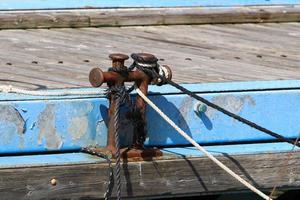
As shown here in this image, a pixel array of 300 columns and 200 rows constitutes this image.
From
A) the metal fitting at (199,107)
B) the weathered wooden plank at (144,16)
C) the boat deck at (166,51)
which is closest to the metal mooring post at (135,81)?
the metal fitting at (199,107)

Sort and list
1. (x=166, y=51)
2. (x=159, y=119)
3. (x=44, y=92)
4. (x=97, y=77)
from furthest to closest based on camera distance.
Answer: (x=166, y=51) → (x=159, y=119) → (x=44, y=92) → (x=97, y=77)

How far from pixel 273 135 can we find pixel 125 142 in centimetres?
57

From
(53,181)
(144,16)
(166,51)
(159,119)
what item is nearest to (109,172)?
(53,181)

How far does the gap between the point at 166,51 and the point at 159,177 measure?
4.52 ft

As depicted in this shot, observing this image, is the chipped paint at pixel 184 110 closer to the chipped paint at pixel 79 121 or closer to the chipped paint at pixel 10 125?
the chipped paint at pixel 79 121

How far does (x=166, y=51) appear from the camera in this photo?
4.80 metres

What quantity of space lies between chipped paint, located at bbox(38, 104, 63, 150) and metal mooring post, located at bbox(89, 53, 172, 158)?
18cm

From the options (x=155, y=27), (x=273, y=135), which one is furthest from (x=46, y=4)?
(x=273, y=135)

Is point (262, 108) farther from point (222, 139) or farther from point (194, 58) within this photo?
point (194, 58)

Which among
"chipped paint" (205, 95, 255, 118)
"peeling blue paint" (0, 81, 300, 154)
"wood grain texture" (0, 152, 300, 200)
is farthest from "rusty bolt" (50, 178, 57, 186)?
"chipped paint" (205, 95, 255, 118)

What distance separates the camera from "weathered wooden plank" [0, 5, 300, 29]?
206 inches

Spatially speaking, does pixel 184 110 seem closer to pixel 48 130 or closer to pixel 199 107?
pixel 199 107

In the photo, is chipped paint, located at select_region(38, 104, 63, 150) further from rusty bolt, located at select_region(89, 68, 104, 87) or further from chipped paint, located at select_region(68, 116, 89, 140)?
rusty bolt, located at select_region(89, 68, 104, 87)

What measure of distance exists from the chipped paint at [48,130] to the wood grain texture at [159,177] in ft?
0.46
